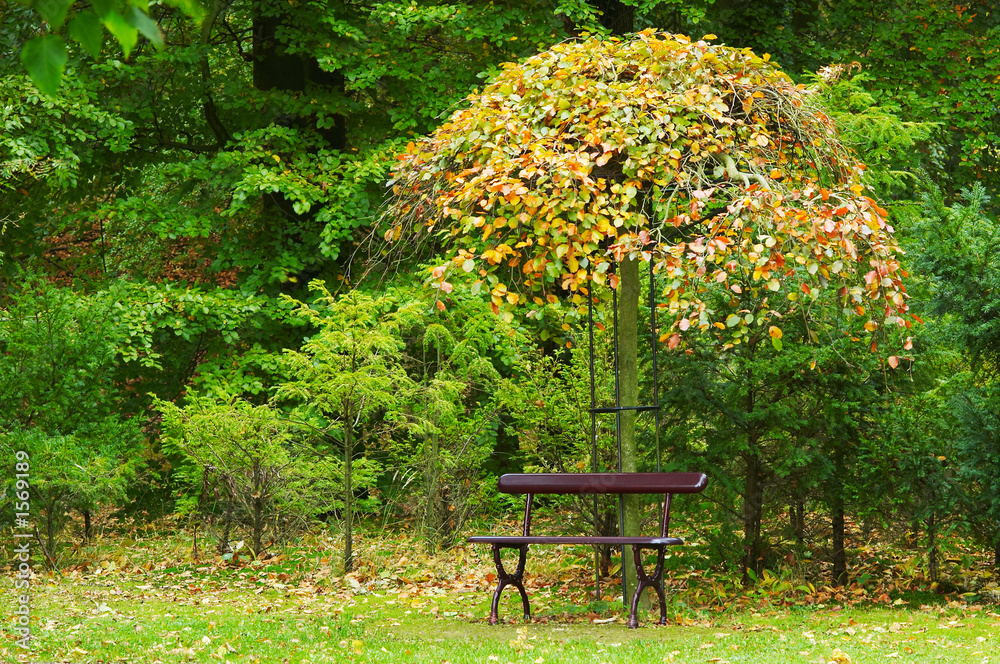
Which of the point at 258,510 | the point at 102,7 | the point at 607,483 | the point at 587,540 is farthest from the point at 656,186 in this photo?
the point at 258,510

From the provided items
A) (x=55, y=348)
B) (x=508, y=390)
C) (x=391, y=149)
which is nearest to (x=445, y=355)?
(x=508, y=390)

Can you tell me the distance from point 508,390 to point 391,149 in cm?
339

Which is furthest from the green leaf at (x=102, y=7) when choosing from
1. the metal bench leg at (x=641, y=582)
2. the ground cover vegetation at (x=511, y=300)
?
the metal bench leg at (x=641, y=582)

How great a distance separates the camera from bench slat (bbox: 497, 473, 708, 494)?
5863 millimetres

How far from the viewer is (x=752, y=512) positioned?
684cm

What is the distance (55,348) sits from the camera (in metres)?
8.34

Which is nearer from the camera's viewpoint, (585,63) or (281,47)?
(585,63)

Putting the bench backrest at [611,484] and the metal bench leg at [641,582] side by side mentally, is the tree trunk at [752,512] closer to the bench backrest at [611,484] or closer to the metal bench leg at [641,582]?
the bench backrest at [611,484]

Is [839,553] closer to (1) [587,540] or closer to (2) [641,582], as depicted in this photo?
(2) [641,582]

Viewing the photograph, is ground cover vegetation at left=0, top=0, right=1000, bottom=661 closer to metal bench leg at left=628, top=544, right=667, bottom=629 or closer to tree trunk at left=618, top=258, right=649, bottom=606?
tree trunk at left=618, top=258, right=649, bottom=606

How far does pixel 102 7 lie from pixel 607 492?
451cm

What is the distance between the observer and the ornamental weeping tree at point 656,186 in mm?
5180

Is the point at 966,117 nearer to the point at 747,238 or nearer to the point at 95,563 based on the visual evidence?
the point at 747,238

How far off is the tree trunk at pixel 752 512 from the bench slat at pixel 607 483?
109cm
